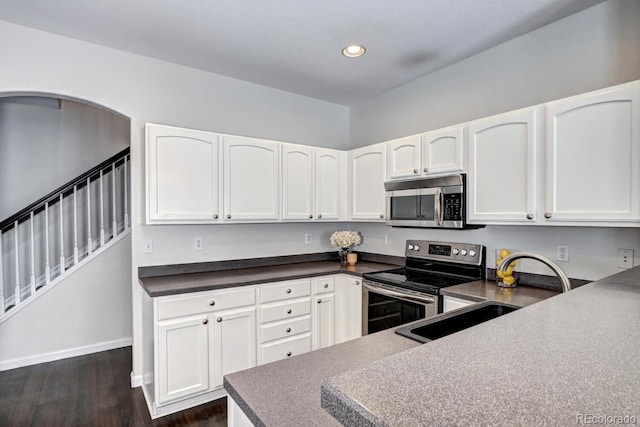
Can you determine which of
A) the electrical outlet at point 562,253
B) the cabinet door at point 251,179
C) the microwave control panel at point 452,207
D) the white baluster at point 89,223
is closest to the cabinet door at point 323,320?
the cabinet door at point 251,179

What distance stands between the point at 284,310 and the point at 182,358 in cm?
83

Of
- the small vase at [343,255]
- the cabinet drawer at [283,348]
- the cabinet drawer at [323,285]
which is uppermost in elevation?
the small vase at [343,255]

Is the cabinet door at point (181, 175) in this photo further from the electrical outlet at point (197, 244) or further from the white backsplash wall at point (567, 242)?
the white backsplash wall at point (567, 242)

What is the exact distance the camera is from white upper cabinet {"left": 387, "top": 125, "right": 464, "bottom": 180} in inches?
104

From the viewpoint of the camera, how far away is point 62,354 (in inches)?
132

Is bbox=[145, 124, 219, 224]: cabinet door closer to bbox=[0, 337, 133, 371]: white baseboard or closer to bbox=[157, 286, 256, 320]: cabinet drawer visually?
bbox=[157, 286, 256, 320]: cabinet drawer

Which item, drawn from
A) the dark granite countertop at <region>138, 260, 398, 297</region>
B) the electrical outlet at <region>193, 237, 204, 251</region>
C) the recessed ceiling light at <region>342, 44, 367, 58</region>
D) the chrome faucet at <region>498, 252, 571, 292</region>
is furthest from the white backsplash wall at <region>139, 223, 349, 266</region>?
the chrome faucet at <region>498, 252, 571, 292</region>

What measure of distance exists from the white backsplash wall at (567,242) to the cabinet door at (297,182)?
120cm

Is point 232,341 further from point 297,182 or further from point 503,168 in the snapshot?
point 503,168

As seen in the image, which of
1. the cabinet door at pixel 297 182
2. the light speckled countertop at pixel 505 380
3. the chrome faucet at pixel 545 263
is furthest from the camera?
the cabinet door at pixel 297 182

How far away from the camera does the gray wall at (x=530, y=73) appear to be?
213 centimetres

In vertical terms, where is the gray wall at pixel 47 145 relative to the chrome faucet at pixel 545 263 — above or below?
above

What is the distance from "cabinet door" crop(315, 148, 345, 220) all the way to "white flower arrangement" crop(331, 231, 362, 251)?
0.21 m

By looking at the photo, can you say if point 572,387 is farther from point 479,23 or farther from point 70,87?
point 70,87
